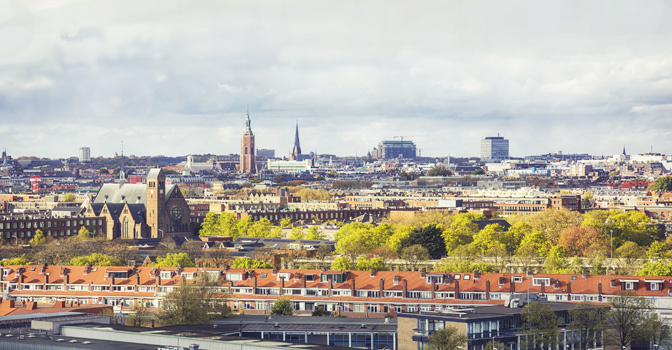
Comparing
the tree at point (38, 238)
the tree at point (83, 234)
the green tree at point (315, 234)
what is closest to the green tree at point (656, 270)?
the green tree at point (315, 234)

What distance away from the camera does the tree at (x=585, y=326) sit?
49.0 metres

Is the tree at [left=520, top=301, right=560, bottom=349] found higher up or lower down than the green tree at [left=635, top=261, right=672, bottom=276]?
lower down

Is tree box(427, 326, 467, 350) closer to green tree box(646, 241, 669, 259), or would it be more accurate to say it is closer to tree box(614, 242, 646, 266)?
tree box(614, 242, 646, 266)

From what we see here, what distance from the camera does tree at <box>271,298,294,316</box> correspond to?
6238 cm

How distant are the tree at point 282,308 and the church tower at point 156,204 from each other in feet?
217

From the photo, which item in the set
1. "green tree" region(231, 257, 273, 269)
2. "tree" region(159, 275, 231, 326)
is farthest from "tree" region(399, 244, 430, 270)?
"tree" region(159, 275, 231, 326)

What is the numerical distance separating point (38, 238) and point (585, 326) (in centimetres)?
7660

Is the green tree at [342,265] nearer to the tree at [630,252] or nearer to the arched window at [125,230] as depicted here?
the tree at [630,252]

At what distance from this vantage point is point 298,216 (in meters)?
149

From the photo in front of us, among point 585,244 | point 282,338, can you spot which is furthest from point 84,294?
point 585,244

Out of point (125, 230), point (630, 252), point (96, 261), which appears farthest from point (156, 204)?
point (630, 252)

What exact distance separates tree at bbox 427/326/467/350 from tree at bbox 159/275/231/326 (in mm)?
13541

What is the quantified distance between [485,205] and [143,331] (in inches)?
4928

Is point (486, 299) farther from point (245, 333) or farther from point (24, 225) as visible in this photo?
point (24, 225)
